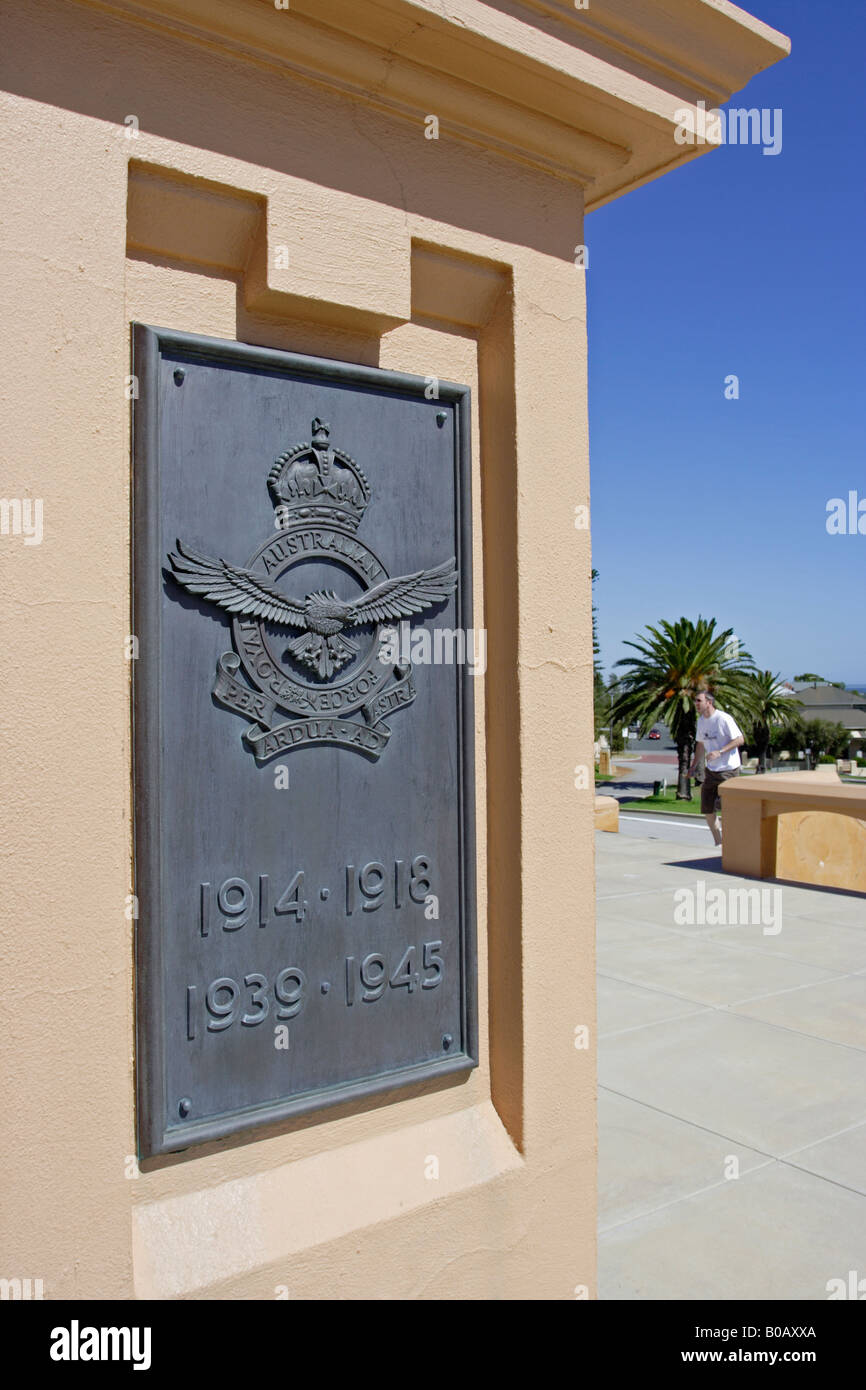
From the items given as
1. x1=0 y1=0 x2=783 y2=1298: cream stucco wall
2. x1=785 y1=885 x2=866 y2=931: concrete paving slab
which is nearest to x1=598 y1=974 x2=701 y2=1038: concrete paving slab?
x1=785 y1=885 x2=866 y2=931: concrete paving slab

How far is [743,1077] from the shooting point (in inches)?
185

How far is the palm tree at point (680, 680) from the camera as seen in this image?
27.5m

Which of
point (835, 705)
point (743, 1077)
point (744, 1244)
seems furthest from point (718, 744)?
point (835, 705)

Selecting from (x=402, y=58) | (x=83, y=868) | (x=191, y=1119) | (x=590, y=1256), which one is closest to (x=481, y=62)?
(x=402, y=58)

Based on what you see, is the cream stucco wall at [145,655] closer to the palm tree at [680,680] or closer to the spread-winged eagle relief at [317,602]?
the spread-winged eagle relief at [317,602]

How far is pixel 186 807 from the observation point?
2.30 metres

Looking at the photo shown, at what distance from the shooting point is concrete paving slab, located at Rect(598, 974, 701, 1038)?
5484mm

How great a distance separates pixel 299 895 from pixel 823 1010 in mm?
4239

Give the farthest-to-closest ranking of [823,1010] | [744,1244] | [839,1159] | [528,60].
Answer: [823,1010] < [839,1159] < [744,1244] < [528,60]

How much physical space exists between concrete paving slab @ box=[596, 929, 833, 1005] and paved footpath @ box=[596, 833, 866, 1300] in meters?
0.02

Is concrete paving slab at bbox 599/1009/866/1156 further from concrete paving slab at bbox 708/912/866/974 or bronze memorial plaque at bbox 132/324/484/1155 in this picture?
bronze memorial plaque at bbox 132/324/484/1155

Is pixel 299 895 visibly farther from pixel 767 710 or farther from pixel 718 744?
pixel 767 710

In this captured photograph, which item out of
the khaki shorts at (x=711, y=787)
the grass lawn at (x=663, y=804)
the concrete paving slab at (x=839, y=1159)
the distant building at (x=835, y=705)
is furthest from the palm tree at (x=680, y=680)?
the distant building at (x=835, y=705)

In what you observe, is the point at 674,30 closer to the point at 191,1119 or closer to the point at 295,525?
the point at 295,525
